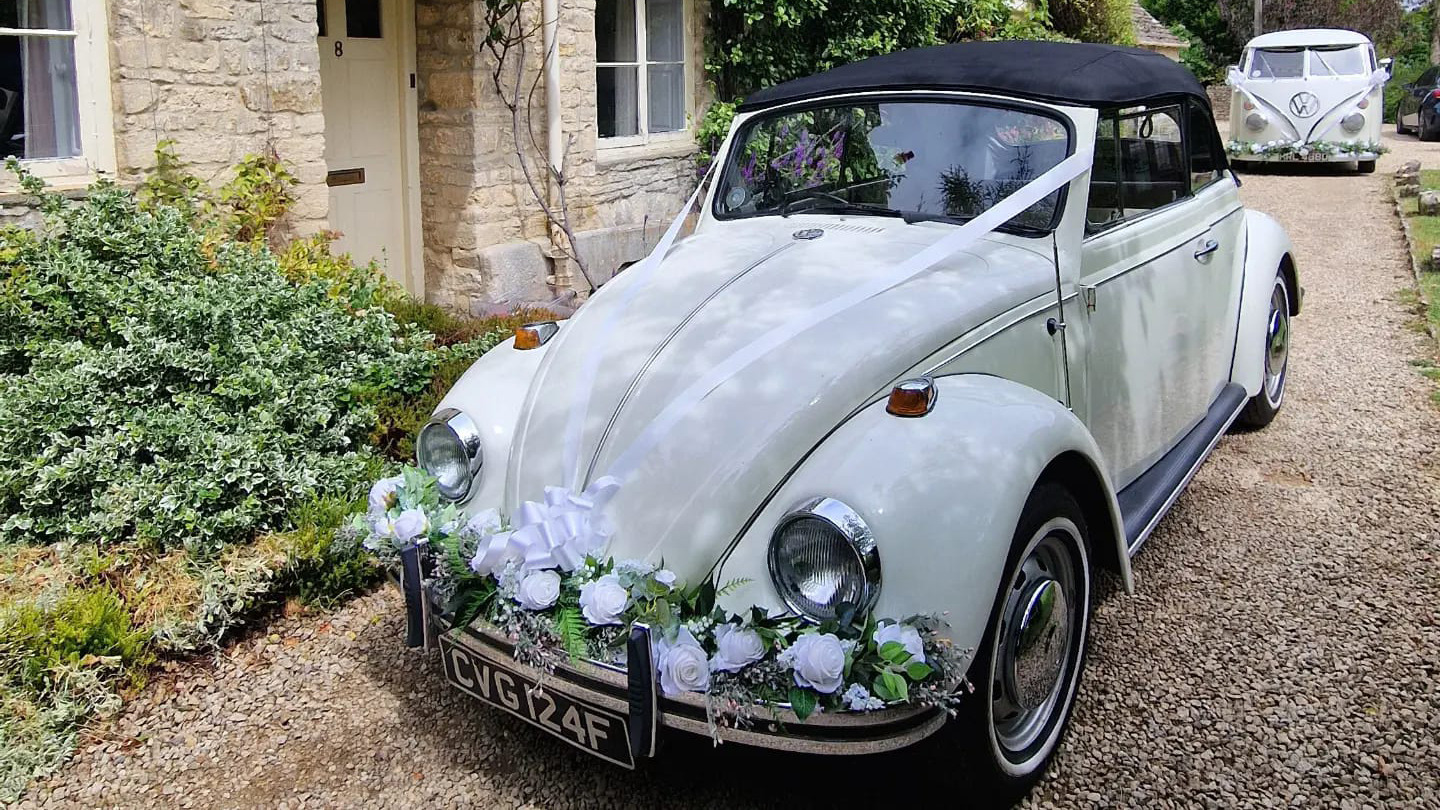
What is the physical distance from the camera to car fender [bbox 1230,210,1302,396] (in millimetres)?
5062

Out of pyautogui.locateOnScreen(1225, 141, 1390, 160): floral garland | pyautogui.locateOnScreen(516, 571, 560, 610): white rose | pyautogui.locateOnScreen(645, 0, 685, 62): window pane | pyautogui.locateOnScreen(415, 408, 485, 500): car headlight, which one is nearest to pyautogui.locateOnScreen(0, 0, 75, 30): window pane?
pyautogui.locateOnScreen(415, 408, 485, 500): car headlight

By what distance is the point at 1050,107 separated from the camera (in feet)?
12.1

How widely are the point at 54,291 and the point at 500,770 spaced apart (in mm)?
2918

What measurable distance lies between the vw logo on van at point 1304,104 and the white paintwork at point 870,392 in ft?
43.4

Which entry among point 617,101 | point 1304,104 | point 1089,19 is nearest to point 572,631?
point 617,101

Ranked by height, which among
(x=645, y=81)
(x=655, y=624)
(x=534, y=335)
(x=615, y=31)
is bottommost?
(x=655, y=624)

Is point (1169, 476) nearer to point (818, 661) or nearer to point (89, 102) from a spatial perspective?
point (818, 661)

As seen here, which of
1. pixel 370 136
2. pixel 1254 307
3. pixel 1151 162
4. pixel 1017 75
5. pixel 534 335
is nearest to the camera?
pixel 534 335

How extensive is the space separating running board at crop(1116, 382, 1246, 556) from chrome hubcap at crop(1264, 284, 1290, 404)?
78cm

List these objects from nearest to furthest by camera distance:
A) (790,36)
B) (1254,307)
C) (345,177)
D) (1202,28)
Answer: (1254,307) < (345,177) < (790,36) < (1202,28)

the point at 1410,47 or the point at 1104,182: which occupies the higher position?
the point at 1410,47

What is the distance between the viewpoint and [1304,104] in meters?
15.6

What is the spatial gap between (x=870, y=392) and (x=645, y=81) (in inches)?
265

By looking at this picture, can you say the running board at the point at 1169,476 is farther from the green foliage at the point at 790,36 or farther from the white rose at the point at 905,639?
the green foliage at the point at 790,36
